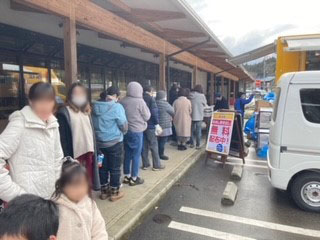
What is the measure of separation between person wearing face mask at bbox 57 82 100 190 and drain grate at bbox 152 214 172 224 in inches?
53.1

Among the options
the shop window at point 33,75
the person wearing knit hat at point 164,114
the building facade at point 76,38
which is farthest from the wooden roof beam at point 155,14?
the shop window at point 33,75

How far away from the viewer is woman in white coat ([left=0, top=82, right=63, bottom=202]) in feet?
6.15

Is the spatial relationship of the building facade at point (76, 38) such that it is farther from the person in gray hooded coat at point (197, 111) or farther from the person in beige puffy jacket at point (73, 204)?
the person in beige puffy jacket at point (73, 204)

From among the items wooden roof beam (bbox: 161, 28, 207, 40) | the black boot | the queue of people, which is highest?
wooden roof beam (bbox: 161, 28, 207, 40)

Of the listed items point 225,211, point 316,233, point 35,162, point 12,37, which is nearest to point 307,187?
point 316,233

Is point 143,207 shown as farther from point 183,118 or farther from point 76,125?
point 183,118

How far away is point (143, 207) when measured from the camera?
4.11 m

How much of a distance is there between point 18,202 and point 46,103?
103cm

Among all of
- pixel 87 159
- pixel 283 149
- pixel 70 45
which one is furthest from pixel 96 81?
pixel 283 149

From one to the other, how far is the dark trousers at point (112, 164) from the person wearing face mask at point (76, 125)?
74 cm

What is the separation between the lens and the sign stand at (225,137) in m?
6.64

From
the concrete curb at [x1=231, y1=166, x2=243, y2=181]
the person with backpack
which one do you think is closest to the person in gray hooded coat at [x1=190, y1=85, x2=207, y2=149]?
the concrete curb at [x1=231, y1=166, x2=243, y2=181]

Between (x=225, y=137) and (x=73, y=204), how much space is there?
5302 millimetres

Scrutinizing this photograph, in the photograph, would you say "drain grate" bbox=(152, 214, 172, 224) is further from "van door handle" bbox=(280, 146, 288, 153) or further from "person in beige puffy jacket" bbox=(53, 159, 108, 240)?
"person in beige puffy jacket" bbox=(53, 159, 108, 240)
